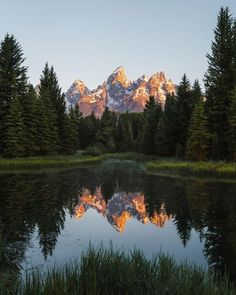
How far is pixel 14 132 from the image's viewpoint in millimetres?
51750

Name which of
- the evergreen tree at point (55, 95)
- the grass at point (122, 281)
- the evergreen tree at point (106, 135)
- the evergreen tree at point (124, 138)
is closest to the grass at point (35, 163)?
the evergreen tree at point (55, 95)

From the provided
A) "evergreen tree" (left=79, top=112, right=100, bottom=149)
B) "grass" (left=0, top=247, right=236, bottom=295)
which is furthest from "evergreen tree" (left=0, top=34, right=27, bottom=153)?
"evergreen tree" (left=79, top=112, right=100, bottom=149)

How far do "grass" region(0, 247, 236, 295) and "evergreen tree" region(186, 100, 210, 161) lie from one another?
144 feet

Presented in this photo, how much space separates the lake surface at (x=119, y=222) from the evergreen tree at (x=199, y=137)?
68.2 feet

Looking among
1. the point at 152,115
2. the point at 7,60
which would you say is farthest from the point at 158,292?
the point at 152,115

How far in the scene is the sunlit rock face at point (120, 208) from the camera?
18.6 meters

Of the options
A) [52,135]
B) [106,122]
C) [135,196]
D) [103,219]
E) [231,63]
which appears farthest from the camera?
[106,122]

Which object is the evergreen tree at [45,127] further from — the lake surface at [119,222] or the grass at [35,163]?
the lake surface at [119,222]

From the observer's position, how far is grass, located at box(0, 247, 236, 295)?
655cm

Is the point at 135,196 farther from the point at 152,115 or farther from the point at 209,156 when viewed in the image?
the point at 152,115

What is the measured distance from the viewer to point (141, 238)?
14.9 metres

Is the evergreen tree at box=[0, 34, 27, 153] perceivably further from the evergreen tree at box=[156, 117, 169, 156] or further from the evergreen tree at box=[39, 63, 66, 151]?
the evergreen tree at box=[156, 117, 169, 156]

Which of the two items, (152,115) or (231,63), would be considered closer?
(231,63)

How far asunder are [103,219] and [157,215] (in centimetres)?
274
